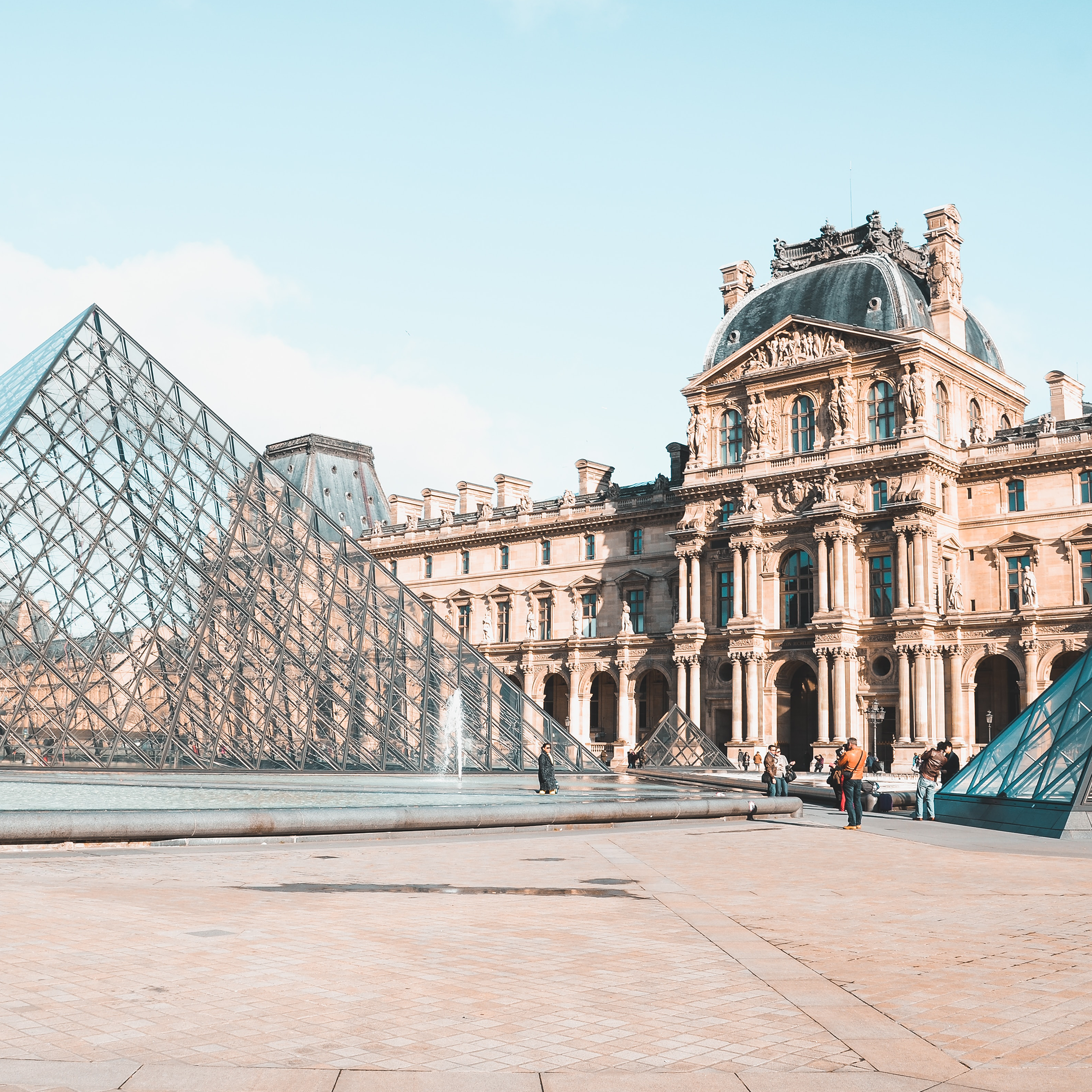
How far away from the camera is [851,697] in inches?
1912

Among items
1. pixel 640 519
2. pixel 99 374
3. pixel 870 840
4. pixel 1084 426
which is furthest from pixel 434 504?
pixel 870 840

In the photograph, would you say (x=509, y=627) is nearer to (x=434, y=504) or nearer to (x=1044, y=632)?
(x=434, y=504)

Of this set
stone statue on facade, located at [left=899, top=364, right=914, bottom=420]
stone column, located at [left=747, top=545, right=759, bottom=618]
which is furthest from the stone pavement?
stone column, located at [left=747, top=545, right=759, bottom=618]

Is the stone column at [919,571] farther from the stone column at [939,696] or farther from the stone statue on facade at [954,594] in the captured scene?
the stone column at [939,696]

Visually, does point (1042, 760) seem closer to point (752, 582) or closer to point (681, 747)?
point (681, 747)

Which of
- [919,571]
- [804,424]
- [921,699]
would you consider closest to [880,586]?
[919,571]

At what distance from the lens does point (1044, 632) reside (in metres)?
45.6

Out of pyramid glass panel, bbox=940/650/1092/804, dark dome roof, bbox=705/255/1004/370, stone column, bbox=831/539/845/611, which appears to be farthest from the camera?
dark dome roof, bbox=705/255/1004/370

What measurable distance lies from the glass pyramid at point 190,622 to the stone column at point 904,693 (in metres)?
18.5

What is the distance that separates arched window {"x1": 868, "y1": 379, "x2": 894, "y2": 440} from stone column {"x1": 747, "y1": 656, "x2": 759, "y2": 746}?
33.1 ft

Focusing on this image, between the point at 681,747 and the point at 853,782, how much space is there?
26.1 metres

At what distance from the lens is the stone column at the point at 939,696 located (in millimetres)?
46938

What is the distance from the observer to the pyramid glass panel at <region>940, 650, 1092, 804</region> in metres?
19.4

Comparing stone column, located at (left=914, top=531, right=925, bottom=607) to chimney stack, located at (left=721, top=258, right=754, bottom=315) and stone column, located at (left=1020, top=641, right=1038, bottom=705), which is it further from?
chimney stack, located at (left=721, top=258, right=754, bottom=315)
